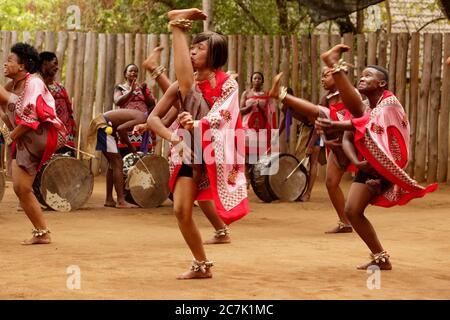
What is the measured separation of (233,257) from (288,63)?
839 cm

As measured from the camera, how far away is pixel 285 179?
43.4ft

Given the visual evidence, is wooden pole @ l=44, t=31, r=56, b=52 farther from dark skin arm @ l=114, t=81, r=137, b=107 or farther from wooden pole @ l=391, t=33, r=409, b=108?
wooden pole @ l=391, t=33, r=409, b=108

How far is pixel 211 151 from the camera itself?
662 cm

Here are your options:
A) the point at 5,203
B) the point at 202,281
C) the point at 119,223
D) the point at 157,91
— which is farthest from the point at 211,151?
the point at 157,91

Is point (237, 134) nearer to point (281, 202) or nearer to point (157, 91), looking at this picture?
point (281, 202)

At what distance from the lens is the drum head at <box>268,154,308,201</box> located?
13.1 metres

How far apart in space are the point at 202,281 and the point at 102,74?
32.3 ft

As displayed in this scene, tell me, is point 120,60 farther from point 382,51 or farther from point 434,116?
point 434,116

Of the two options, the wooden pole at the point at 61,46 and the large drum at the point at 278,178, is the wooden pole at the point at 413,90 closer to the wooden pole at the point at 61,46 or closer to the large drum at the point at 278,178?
the large drum at the point at 278,178

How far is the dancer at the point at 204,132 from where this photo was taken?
653 cm

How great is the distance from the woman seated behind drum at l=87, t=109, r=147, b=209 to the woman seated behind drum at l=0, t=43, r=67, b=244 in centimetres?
313

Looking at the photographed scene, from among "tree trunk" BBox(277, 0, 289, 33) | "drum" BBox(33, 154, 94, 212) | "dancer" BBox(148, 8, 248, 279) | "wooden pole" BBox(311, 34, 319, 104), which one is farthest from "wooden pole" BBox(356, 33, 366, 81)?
"dancer" BBox(148, 8, 248, 279)

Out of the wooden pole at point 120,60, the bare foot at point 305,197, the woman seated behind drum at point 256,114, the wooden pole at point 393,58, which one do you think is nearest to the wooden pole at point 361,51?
the wooden pole at point 393,58

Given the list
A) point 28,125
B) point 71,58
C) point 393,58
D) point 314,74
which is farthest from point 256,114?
point 28,125
